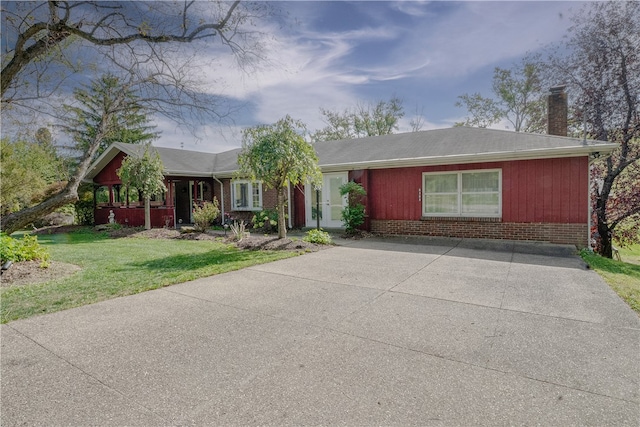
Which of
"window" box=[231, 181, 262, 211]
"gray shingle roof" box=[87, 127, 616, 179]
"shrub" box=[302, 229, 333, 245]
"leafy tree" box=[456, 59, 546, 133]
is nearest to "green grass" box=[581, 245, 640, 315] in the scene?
"gray shingle roof" box=[87, 127, 616, 179]

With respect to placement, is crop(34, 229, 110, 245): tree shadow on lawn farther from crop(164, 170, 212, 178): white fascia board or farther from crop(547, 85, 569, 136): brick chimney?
crop(547, 85, 569, 136): brick chimney

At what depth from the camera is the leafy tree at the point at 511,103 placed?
A: 25531 mm

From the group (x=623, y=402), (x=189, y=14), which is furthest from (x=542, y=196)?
(x=189, y=14)

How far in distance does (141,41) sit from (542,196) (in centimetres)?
1058

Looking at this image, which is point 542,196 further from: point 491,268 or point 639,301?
point 639,301

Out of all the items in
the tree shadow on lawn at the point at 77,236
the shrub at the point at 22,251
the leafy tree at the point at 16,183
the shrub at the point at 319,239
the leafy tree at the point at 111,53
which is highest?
the leafy tree at the point at 111,53

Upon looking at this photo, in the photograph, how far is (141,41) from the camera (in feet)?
21.1

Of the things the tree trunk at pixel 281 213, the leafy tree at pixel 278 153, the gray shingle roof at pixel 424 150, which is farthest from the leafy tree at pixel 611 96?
the tree trunk at pixel 281 213

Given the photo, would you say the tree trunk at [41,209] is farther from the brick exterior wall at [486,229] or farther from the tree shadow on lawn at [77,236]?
the brick exterior wall at [486,229]

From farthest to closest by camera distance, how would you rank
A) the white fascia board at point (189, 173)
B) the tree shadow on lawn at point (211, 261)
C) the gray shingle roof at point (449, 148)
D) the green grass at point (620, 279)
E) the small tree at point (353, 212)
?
the white fascia board at point (189, 173) < the small tree at point (353, 212) < the gray shingle roof at point (449, 148) < the tree shadow on lawn at point (211, 261) < the green grass at point (620, 279)

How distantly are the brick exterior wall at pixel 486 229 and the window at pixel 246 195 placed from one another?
19.7 feet

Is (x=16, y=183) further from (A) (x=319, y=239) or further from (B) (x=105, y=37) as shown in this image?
(A) (x=319, y=239)

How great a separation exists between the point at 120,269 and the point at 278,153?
4.55 meters

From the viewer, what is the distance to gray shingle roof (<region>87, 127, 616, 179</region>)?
29.9 ft
